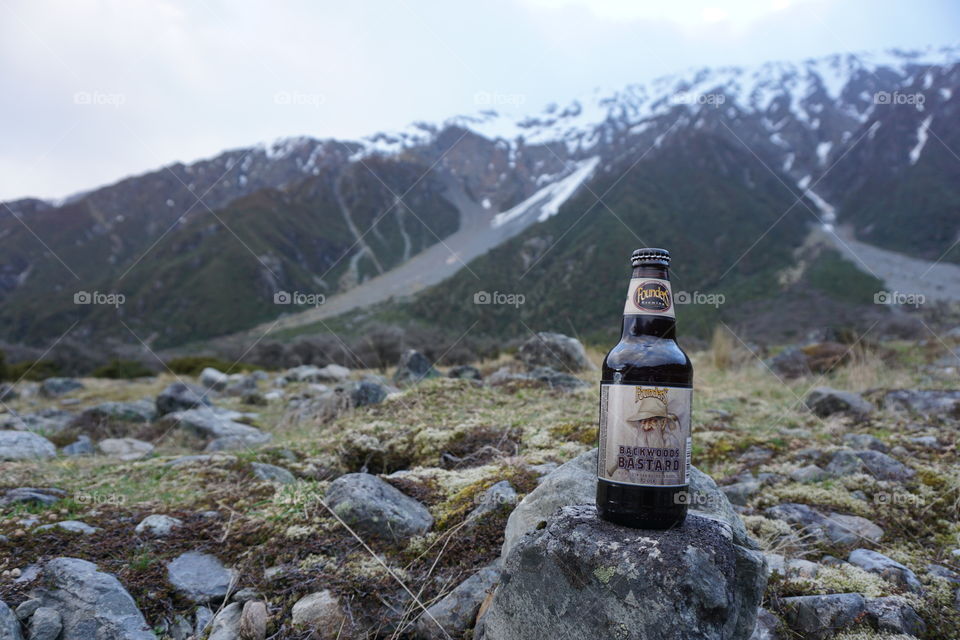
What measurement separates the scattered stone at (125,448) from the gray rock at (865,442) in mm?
7867

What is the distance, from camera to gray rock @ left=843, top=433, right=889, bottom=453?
5.47 m

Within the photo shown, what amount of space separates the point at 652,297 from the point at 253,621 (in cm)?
253

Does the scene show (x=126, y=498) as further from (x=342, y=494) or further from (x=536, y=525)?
(x=536, y=525)

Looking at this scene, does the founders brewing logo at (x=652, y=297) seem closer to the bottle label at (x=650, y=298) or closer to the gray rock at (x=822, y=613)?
the bottle label at (x=650, y=298)

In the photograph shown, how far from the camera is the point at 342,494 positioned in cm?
370

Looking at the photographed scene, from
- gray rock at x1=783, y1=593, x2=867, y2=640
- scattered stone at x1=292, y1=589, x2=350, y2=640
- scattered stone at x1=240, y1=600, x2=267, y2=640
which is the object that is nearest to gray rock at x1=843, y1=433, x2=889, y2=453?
gray rock at x1=783, y1=593, x2=867, y2=640

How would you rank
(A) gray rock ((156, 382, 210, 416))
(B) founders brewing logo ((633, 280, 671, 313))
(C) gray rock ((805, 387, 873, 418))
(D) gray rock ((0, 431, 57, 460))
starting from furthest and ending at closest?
(A) gray rock ((156, 382, 210, 416)) → (C) gray rock ((805, 387, 873, 418)) → (D) gray rock ((0, 431, 57, 460)) → (B) founders brewing logo ((633, 280, 671, 313))

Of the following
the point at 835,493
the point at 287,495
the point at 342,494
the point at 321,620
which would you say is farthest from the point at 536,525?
the point at 835,493

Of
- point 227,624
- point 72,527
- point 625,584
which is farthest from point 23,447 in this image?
point 625,584

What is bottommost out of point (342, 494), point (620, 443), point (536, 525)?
point (342, 494)

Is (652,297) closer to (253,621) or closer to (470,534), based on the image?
(470,534)

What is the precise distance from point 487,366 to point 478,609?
9298 mm

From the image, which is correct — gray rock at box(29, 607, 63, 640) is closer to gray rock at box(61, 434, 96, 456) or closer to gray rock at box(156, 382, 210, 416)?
gray rock at box(61, 434, 96, 456)

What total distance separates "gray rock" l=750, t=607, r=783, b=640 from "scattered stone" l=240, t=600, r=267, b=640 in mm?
2373
